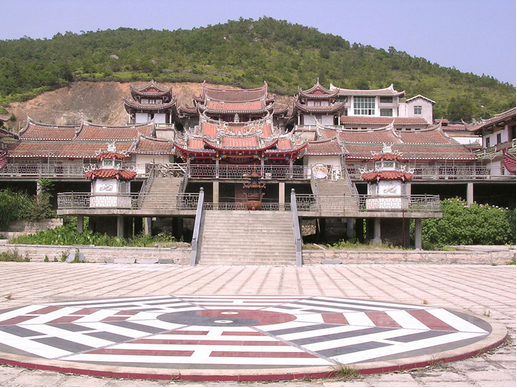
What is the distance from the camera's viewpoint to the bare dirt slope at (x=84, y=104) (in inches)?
2827

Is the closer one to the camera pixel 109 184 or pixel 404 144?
pixel 109 184

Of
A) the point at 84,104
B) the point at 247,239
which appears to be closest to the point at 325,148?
the point at 247,239

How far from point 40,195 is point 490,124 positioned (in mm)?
37753

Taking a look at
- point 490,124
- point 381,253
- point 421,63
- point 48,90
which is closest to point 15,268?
point 381,253

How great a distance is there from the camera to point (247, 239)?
70.9ft

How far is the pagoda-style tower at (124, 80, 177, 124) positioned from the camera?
51781mm

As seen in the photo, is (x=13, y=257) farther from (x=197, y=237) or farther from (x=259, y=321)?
(x=259, y=321)

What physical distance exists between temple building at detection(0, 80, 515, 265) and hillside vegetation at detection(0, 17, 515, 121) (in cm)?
3398

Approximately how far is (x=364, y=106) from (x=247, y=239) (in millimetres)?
46091

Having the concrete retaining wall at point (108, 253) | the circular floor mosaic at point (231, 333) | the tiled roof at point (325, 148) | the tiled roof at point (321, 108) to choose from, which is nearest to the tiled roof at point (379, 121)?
the tiled roof at point (321, 108)

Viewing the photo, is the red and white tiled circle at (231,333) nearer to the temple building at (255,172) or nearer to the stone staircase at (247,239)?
the stone staircase at (247,239)

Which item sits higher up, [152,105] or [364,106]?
[364,106]

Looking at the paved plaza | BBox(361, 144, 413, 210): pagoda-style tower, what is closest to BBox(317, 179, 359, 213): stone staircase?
BBox(361, 144, 413, 210): pagoda-style tower

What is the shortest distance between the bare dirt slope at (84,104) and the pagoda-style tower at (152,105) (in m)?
17.6
